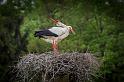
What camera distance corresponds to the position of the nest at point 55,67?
9.02 metres

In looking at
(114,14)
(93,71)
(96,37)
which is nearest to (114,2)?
(114,14)

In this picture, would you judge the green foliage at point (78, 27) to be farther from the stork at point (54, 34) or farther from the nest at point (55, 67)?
the nest at point (55, 67)

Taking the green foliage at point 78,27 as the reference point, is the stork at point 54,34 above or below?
above

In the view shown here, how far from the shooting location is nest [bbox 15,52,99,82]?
29.6 feet

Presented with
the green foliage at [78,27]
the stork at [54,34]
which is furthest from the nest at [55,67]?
the green foliage at [78,27]

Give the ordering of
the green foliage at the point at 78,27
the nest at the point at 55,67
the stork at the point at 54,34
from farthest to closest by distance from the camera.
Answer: the green foliage at the point at 78,27 → the stork at the point at 54,34 → the nest at the point at 55,67

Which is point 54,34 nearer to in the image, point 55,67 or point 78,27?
point 55,67

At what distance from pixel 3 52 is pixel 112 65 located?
469 cm

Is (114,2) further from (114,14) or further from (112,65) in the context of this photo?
(112,65)

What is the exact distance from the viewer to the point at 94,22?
72.1ft

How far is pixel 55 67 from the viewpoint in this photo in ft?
29.6

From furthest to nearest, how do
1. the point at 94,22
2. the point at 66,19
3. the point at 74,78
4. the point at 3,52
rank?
the point at 94,22, the point at 66,19, the point at 3,52, the point at 74,78

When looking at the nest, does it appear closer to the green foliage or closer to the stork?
the stork

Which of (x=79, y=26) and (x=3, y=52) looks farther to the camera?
(x=79, y=26)
